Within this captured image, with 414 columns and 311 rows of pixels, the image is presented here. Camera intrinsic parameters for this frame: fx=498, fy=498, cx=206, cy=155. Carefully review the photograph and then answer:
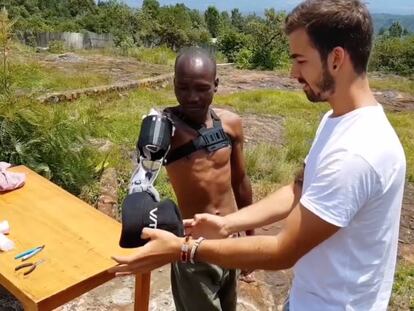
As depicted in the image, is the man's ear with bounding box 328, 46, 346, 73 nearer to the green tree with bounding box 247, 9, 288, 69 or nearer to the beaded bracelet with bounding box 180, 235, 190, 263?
the beaded bracelet with bounding box 180, 235, 190, 263

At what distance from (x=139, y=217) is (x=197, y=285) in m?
Result: 0.71

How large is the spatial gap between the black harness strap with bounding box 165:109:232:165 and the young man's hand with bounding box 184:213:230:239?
441 mm

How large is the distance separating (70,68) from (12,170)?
920 cm

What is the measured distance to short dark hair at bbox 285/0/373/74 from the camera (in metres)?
1.13

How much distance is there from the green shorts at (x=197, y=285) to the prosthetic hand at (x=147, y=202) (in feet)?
1.80

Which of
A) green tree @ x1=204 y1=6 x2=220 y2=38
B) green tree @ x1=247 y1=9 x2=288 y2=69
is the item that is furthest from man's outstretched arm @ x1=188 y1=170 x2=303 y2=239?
green tree @ x1=204 y1=6 x2=220 y2=38

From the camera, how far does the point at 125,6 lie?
32.7m

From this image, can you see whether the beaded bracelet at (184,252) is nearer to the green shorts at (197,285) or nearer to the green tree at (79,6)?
the green shorts at (197,285)

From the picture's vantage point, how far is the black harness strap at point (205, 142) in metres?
2.05

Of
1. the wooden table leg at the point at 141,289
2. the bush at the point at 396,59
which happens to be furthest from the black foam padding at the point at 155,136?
the bush at the point at 396,59

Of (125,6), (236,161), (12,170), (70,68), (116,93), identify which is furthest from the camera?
(125,6)

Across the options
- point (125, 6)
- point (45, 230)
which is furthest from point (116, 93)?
point (125, 6)

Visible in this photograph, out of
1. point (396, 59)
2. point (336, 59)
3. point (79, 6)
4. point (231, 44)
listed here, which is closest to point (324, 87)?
point (336, 59)

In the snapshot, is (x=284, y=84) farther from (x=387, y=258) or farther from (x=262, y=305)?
(x=387, y=258)
